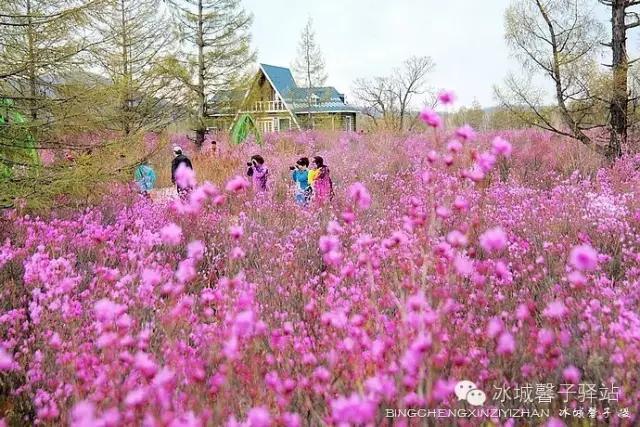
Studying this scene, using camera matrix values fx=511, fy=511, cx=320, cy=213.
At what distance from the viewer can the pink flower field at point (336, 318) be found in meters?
1.89

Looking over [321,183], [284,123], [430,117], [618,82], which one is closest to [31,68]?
[321,183]

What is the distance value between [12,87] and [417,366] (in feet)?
20.8

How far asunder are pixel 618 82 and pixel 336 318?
9679 mm

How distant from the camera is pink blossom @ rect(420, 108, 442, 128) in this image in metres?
1.87

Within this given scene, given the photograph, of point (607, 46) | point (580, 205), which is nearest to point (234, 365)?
point (580, 205)

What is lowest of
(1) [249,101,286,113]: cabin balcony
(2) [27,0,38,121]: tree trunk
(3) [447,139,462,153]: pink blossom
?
(3) [447,139,462,153]: pink blossom

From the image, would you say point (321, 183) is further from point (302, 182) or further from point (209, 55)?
point (209, 55)

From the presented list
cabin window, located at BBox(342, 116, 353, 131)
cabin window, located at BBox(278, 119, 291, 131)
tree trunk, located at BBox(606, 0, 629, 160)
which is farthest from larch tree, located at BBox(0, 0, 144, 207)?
cabin window, located at BBox(342, 116, 353, 131)

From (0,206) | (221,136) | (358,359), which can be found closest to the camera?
(358,359)

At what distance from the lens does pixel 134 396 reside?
5.31 ft

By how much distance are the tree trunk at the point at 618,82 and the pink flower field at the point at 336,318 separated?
10.6ft

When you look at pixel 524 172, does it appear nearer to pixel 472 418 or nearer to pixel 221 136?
pixel 472 418

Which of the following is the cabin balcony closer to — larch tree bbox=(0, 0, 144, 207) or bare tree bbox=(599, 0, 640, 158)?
bare tree bbox=(599, 0, 640, 158)

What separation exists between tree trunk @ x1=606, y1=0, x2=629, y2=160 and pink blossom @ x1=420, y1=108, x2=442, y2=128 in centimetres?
933
